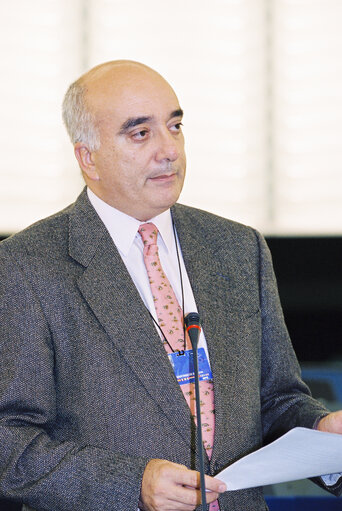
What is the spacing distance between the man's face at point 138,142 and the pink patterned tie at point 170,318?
0.28 feet

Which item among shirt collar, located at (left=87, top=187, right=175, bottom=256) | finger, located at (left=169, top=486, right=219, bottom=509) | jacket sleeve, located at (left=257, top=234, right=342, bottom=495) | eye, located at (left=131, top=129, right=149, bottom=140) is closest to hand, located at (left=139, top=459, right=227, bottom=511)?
finger, located at (left=169, top=486, right=219, bottom=509)

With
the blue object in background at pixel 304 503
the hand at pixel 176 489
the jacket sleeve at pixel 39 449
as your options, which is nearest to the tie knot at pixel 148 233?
the jacket sleeve at pixel 39 449

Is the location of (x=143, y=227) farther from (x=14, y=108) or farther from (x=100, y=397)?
(x=14, y=108)

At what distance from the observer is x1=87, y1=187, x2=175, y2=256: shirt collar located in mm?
1868

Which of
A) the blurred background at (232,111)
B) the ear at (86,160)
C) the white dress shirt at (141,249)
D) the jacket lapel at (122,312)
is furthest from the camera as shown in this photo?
the blurred background at (232,111)

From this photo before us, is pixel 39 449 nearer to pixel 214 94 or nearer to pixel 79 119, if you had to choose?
pixel 79 119

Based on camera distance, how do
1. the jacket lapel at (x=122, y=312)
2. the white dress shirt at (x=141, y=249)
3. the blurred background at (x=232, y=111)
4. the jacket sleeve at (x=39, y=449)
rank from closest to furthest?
the jacket sleeve at (x=39, y=449) → the jacket lapel at (x=122, y=312) → the white dress shirt at (x=141, y=249) → the blurred background at (x=232, y=111)

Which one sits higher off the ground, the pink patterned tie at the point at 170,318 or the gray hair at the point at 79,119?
the gray hair at the point at 79,119

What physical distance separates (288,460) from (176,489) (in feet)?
0.74

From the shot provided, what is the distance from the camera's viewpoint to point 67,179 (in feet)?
11.6

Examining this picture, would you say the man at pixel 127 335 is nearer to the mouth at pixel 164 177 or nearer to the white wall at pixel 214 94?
the mouth at pixel 164 177

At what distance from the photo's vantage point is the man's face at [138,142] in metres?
1.84

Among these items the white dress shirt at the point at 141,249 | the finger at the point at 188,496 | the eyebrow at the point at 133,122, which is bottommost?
the finger at the point at 188,496

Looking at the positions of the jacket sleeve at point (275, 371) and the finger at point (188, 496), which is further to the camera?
Answer: the jacket sleeve at point (275, 371)
